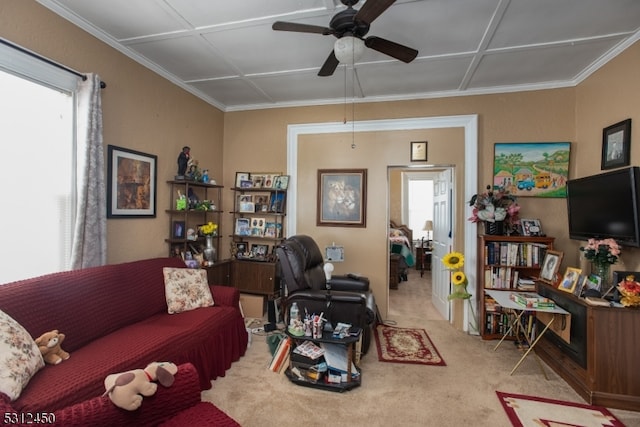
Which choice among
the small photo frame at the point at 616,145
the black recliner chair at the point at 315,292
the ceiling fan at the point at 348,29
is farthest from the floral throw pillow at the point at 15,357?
the small photo frame at the point at 616,145

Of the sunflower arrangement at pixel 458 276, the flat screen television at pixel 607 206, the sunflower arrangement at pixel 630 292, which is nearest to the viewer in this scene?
the sunflower arrangement at pixel 630 292

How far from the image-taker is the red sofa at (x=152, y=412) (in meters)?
1.10

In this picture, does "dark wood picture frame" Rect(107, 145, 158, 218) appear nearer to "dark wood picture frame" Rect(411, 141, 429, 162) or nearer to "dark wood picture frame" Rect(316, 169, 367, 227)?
"dark wood picture frame" Rect(316, 169, 367, 227)

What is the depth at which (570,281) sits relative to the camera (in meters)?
2.51

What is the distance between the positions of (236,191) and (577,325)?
3.95m

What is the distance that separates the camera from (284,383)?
2.34m

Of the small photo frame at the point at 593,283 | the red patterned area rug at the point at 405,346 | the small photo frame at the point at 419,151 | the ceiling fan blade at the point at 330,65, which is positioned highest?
the ceiling fan blade at the point at 330,65

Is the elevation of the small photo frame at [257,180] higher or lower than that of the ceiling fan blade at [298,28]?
lower

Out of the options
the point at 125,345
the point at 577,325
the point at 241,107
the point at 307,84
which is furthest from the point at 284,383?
the point at 241,107

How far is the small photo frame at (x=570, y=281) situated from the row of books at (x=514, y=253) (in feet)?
1.90

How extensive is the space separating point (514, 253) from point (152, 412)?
345 cm

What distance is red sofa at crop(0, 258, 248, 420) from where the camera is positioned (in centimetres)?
154

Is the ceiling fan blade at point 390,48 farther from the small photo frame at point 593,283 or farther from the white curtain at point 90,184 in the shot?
the small photo frame at point 593,283

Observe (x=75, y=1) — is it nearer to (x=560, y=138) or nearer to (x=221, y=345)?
(x=221, y=345)
